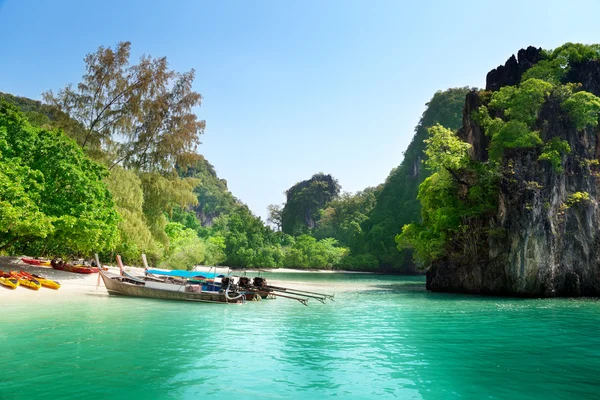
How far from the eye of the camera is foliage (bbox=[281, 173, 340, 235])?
436ft

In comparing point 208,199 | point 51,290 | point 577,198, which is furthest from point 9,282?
point 208,199

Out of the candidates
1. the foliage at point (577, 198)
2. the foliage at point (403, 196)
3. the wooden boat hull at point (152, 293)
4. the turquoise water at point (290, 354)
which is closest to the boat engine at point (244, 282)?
the wooden boat hull at point (152, 293)

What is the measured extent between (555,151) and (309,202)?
342 feet

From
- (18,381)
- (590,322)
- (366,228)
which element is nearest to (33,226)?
(18,381)

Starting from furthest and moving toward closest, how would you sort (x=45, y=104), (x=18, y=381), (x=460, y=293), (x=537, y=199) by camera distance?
(x=460, y=293)
(x=45, y=104)
(x=537, y=199)
(x=18, y=381)

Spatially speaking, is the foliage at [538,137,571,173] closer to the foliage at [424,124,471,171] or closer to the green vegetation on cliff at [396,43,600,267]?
the green vegetation on cliff at [396,43,600,267]

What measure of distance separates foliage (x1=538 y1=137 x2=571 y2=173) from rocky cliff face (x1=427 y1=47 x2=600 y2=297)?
19.8 inches

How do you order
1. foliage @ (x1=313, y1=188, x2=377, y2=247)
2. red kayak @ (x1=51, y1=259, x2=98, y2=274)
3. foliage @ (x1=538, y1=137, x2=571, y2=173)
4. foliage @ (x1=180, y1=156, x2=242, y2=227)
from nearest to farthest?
foliage @ (x1=538, y1=137, x2=571, y2=173), red kayak @ (x1=51, y1=259, x2=98, y2=274), foliage @ (x1=313, y1=188, x2=377, y2=247), foliage @ (x1=180, y1=156, x2=242, y2=227)

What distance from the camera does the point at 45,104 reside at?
32.1m

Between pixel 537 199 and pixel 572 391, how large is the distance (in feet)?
77.2

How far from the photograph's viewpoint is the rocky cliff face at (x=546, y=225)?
29.5 meters

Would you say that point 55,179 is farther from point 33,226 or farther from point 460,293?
point 460,293

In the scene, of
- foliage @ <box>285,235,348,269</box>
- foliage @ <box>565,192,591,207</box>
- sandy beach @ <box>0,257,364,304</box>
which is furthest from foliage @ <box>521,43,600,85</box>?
foliage @ <box>285,235,348,269</box>

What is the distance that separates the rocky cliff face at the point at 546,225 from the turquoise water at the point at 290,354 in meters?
9.78
